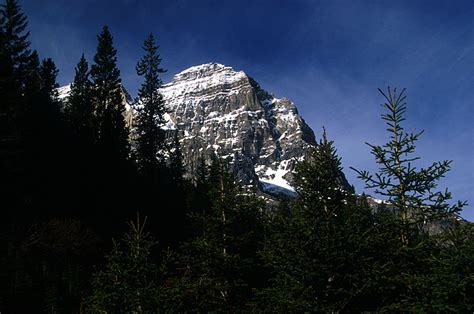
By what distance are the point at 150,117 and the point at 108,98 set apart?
16.3ft

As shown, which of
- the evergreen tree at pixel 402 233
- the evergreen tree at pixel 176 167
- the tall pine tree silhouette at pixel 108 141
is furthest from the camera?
the evergreen tree at pixel 176 167

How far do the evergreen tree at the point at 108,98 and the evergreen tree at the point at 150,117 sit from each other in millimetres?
1705

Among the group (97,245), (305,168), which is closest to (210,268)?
(305,168)

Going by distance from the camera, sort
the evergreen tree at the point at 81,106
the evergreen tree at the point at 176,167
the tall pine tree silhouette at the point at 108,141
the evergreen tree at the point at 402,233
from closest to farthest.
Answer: the evergreen tree at the point at 402,233
the tall pine tree silhouette at the point at 108,141
the evergreen tree at the point at 81,106
the evergreen tree at the point at 176,167

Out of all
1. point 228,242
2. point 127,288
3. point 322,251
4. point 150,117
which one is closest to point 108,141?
point 150,117

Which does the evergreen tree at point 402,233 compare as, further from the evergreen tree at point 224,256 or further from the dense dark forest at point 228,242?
the evergreen tree at point 224,256

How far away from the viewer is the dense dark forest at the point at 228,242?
34.4 ft

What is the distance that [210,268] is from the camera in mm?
14914

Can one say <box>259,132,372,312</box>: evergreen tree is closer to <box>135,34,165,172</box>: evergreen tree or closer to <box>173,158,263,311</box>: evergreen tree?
<box>173,158,263,311</box>: evergreen tree

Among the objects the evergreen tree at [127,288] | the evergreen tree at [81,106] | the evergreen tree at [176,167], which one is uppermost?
the evergreen tree at [81,106]

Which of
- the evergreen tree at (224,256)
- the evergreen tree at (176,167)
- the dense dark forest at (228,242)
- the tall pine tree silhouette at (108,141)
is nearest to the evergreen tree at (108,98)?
the tall pine tree silhouette at (108,141)

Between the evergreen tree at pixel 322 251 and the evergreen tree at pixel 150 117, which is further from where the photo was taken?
the evergreen tree at pixel 150 117

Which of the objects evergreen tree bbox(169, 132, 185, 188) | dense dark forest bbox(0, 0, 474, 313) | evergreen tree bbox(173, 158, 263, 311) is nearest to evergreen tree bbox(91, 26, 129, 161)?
dense dark forest bbox(0, 0, 474, 313)

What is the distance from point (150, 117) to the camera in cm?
4316
